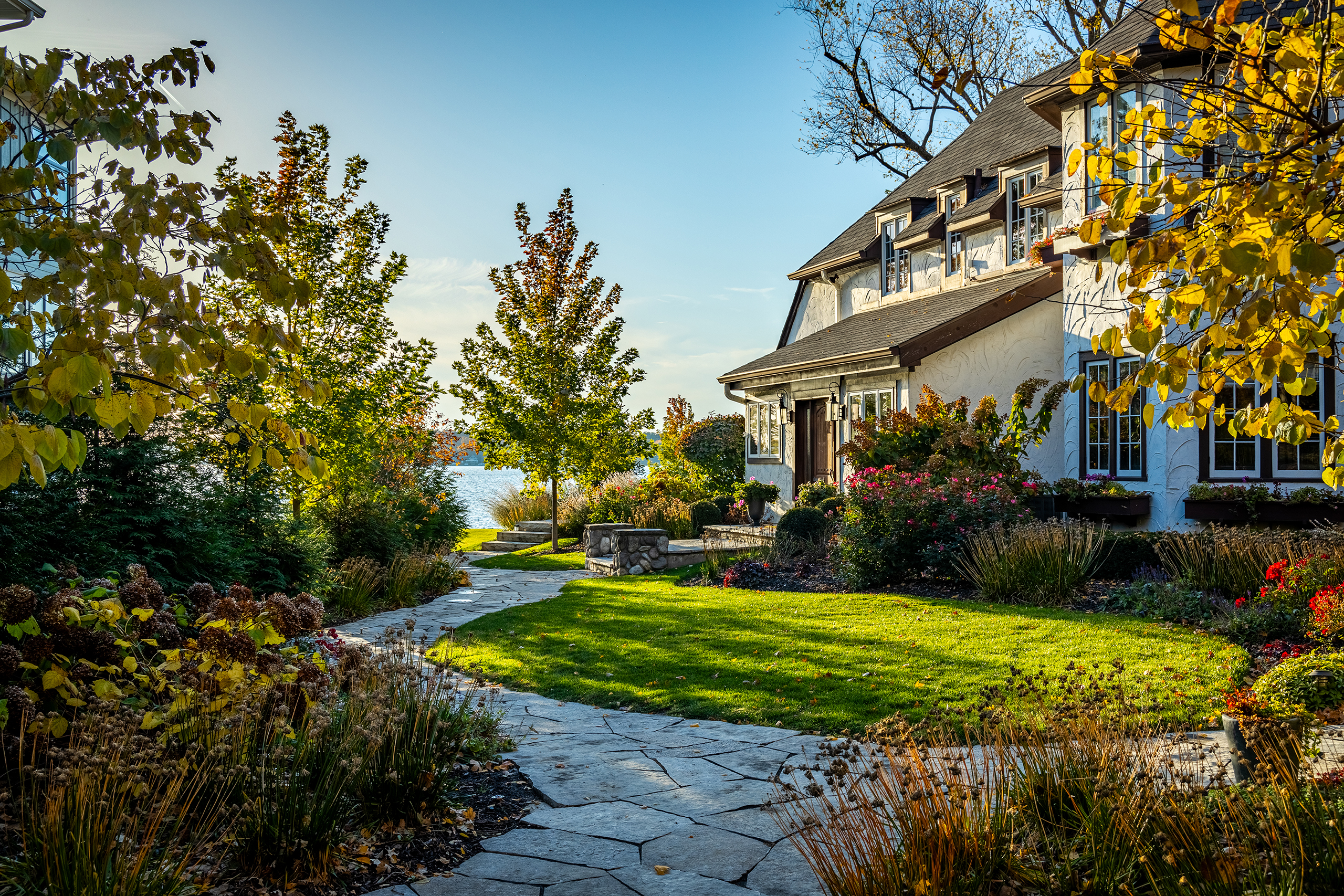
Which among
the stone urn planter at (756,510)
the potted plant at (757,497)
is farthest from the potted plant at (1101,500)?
the stone urn planter at (756,510)

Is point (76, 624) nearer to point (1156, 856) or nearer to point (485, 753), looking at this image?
point (485, 753)

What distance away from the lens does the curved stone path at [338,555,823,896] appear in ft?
11.4

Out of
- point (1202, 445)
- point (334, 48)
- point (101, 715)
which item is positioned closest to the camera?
point (101, 715)

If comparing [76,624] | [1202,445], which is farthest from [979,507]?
[76,624]

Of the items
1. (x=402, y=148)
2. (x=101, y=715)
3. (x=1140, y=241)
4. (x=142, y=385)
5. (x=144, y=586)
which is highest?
(x=402, y=148)

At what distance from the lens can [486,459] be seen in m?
18.3

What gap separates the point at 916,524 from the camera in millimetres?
11281

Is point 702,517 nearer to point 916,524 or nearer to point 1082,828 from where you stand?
point 916,524

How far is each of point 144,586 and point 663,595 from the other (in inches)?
305

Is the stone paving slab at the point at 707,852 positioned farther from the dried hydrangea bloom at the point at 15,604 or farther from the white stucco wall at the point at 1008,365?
the white stucco wall at the point at 1008,365

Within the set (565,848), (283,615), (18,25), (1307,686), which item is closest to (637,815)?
(565,848)

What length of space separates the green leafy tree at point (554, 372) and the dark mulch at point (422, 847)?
13570 millimetres

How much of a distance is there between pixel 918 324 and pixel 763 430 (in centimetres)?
561

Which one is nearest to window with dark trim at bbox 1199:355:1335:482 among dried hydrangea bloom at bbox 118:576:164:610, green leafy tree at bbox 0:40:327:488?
dried hydrangea bloom at bbox 118:576:164:610
